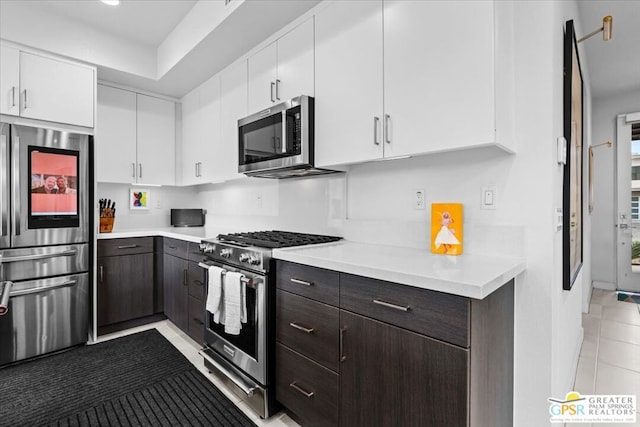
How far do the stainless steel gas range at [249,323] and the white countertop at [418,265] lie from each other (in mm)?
170

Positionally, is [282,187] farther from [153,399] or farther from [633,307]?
[633,307]

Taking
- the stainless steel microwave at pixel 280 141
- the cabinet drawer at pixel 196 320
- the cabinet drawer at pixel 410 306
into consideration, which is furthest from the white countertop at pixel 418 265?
the cabinet drawer at pixel 196 320

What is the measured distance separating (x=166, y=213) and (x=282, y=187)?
6.17 ft

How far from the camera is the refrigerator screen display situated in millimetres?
2441

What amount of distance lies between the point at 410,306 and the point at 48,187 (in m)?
2.86

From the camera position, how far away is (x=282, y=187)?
2721mm

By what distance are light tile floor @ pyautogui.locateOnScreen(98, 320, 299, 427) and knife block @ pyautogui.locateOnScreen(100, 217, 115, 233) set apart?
0.99 metres

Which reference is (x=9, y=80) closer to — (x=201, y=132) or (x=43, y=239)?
(x=43, y=239)

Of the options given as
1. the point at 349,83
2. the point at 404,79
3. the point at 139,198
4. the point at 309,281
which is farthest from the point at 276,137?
the point at 139,198

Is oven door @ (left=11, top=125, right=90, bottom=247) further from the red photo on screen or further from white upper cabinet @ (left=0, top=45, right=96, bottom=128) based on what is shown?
white upper cabinet @ (left=0, top=45, right=96, bottom=128)

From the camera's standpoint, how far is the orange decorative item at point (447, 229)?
1595 millimetres

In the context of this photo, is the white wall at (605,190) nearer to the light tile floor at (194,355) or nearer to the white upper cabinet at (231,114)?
the white upper cabinet at (231,114)

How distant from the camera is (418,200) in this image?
1.82m

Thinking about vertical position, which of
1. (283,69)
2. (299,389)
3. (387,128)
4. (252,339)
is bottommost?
(299,389)
